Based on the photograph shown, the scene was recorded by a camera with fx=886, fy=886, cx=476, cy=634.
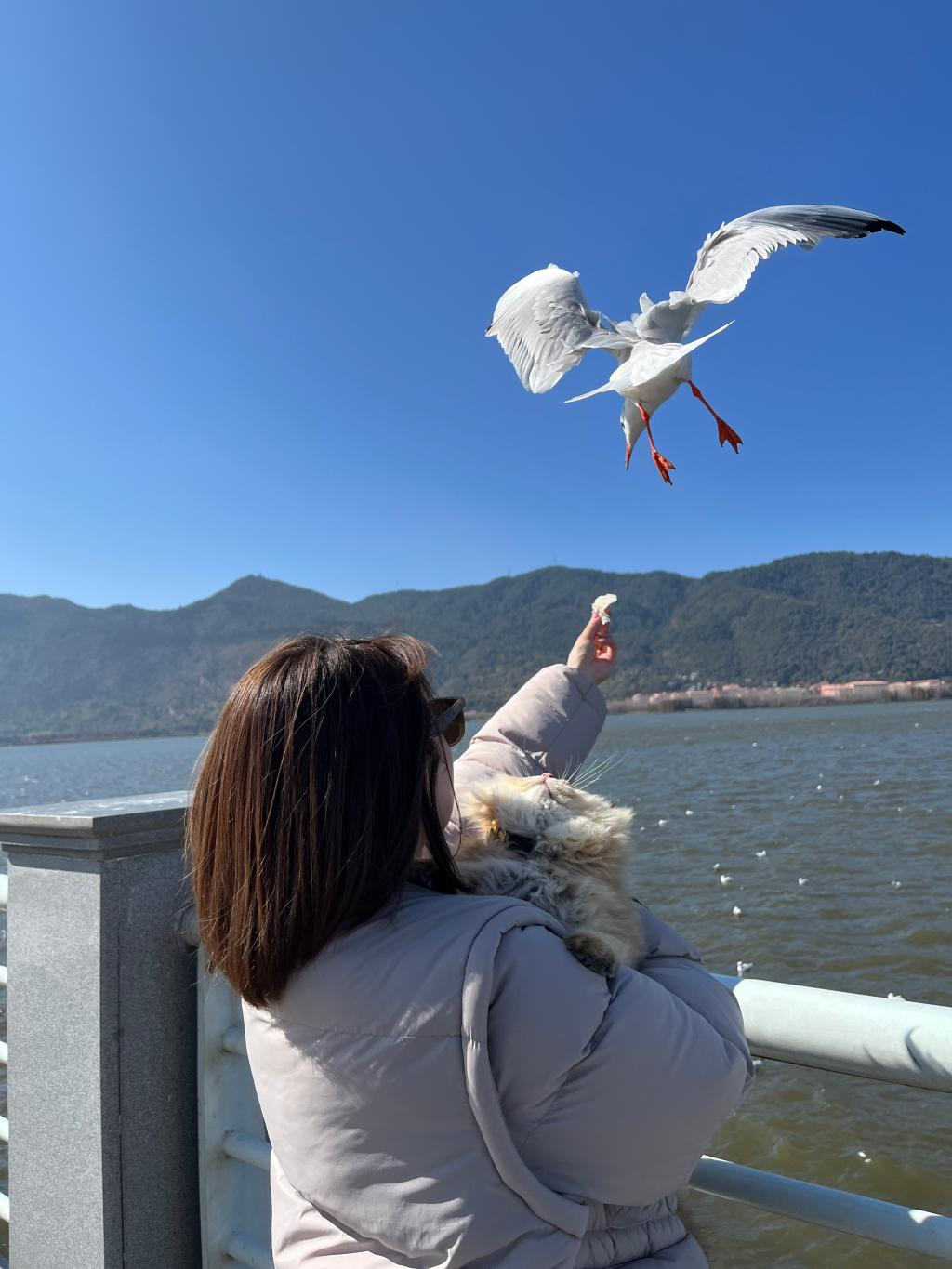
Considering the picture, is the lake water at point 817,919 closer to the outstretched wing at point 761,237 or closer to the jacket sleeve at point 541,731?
the jacket sleeve at point 541,731

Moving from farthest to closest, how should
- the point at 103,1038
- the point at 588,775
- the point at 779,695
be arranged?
the point at 779,695 < the point at 103,1038 < the point at 588,775

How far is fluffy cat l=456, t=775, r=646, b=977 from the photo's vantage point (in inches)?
41.9

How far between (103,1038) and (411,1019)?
3.88 ft

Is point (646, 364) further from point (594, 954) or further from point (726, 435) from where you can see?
point (594, 954)

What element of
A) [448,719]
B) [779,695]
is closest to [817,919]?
[448,719]

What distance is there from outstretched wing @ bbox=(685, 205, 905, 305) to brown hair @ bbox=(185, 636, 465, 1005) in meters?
3.39

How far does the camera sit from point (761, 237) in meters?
3.97

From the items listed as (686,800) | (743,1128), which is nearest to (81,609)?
(686,800)

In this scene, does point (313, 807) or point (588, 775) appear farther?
point (588, 775)

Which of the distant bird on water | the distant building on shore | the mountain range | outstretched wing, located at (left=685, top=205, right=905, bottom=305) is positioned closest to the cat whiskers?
the distant bird on water

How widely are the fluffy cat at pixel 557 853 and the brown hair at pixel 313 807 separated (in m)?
0.08

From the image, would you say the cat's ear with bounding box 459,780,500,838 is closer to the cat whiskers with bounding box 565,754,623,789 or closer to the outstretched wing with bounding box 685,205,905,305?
the cat whiskers with bounding box 565,754,623,789

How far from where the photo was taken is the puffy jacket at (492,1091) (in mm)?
886

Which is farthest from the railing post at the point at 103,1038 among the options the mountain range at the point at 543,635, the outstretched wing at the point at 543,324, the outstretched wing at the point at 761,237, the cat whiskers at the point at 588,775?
the mountain range at the point at 543,635
